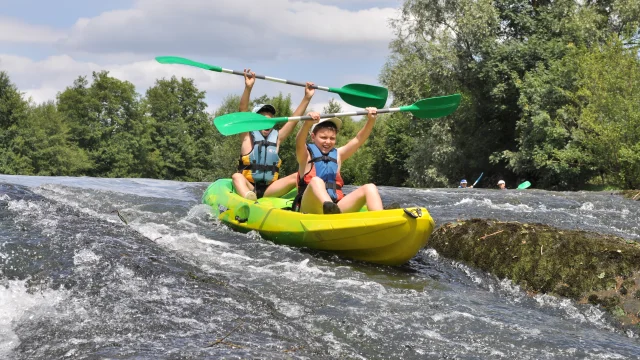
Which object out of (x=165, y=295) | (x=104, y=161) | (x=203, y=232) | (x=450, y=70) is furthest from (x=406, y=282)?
(x=104, y=161)

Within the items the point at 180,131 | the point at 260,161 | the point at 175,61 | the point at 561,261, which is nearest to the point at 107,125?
the point at 180,131

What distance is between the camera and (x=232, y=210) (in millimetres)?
6871

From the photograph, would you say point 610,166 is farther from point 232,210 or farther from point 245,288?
point 245,288

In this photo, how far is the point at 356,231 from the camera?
5254 mm

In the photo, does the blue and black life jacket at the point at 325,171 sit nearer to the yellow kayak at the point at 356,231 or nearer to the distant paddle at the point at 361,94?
the yellow kayak at the point at 356,231

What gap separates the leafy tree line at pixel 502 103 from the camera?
701 inches

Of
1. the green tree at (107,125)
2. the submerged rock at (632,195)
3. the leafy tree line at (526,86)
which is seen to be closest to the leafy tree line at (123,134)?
the green tree at (107,125)

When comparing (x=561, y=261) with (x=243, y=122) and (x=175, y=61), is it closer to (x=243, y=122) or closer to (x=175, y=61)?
(x=243, y=122)

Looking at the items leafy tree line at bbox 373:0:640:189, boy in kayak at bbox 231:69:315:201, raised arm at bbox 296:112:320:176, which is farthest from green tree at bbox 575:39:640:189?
raised arm at bbox 296:112:320:176

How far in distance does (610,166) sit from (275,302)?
52.9 ft

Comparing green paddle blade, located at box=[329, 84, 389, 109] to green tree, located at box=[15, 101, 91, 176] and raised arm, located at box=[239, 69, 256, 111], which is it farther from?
green tree, located at box=[15, 101, 91, 176]

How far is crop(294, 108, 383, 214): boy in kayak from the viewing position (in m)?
5.61

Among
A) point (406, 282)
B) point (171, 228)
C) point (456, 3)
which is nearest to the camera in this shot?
point (406, 282)

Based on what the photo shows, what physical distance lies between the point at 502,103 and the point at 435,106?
53.1ft
